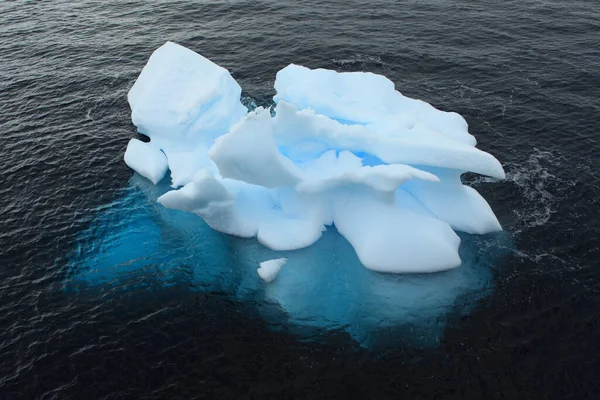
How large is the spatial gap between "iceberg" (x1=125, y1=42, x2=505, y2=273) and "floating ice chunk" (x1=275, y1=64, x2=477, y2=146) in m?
0.11

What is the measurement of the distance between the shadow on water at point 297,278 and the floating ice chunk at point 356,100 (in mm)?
9375

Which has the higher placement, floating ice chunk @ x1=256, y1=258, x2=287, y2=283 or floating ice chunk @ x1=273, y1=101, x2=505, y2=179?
floating ice chunk @ x1=273, y1=101, x2=505, y2=179

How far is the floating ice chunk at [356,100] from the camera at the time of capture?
3731 centimetres

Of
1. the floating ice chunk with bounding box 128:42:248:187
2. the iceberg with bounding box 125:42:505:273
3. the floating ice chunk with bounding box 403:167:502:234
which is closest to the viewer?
the iceberg with bounding box 125:42:505:273

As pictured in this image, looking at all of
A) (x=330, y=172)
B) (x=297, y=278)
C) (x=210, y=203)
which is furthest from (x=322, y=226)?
(x=210, y=203)

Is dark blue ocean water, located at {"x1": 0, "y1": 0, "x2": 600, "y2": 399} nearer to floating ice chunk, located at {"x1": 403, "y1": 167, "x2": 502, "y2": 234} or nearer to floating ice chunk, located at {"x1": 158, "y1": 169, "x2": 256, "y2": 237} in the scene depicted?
floating ice chunk, located at {"x1": 403, "y1": 167, "x2": 502, "y2": 234}

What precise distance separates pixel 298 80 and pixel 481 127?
15439mm

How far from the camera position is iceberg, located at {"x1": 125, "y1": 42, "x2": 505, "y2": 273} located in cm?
3012

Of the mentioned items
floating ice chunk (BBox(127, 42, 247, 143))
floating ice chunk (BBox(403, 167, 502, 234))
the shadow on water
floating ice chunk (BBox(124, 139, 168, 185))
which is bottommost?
the shadow on water

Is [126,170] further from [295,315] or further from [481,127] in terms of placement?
[481,127]

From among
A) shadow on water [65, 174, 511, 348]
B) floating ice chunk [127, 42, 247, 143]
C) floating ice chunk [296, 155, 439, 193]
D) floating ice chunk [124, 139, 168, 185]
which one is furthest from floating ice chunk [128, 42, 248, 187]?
floating ice chunk [296, 155, 439, 193]

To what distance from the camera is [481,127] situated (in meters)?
42.3

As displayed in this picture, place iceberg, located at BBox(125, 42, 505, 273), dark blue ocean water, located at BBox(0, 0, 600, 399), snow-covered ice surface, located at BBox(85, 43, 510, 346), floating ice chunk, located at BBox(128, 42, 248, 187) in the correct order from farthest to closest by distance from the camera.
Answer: floating ice chunk, located at BBox(128, 42, 248, 187) → iceberg, located at BBox(125, 42, 505, 273) → snow-covered ice surface, located at BBox(85, 43, 510, 346) → dark blue ocean water, located at BBox(0, 0, 600, 399)

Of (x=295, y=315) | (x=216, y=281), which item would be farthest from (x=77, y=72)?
(x=295, y=315)
